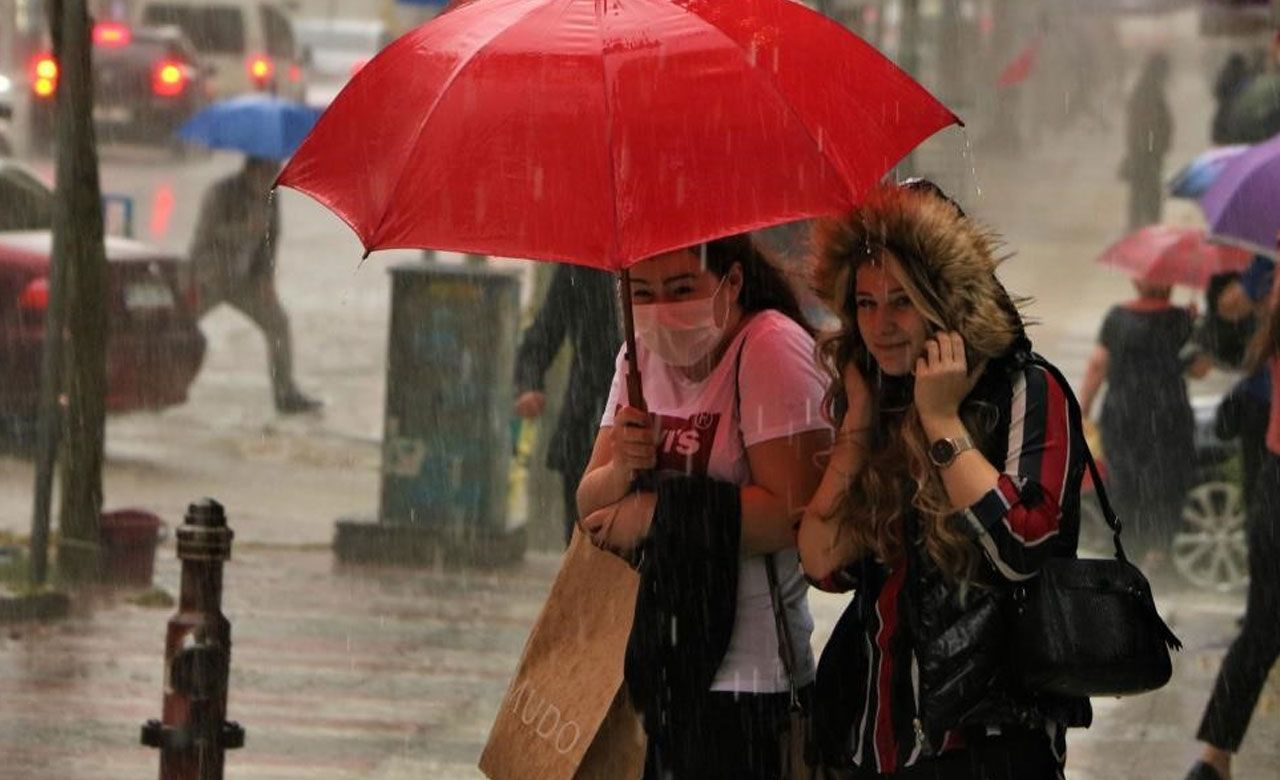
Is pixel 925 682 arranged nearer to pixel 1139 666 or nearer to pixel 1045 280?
pixel 1139 666

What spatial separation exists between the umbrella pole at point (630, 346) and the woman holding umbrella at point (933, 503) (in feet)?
1.23

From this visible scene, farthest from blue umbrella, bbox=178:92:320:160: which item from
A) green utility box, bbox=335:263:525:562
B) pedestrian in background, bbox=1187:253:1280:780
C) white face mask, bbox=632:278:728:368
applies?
white face mask, bbox=632:278:728:368

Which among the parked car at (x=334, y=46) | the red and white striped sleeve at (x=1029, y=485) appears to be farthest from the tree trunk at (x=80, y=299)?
the parked car at (x=334, y=46)

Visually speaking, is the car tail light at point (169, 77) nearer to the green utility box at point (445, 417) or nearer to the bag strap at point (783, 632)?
the green utility box at point (445, 417)

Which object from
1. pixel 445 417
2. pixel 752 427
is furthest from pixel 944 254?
pixel 445 417

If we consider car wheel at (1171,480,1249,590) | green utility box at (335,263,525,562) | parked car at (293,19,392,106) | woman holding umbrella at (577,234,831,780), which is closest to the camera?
woman holding umbrella at (577,234,831,780)

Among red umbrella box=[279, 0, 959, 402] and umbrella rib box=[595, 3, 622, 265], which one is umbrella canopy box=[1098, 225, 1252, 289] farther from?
umbrella rib box=[595, 3, 622, 265]

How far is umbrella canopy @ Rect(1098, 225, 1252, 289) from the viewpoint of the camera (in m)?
12.5

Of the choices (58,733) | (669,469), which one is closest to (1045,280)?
(58,733)

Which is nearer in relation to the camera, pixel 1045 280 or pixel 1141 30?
pixel 1045 280

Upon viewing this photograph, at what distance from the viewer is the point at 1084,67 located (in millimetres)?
48469

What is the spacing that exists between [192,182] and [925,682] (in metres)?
28.0

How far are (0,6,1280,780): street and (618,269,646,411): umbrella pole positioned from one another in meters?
1.61

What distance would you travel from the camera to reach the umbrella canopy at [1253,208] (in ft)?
27.9
